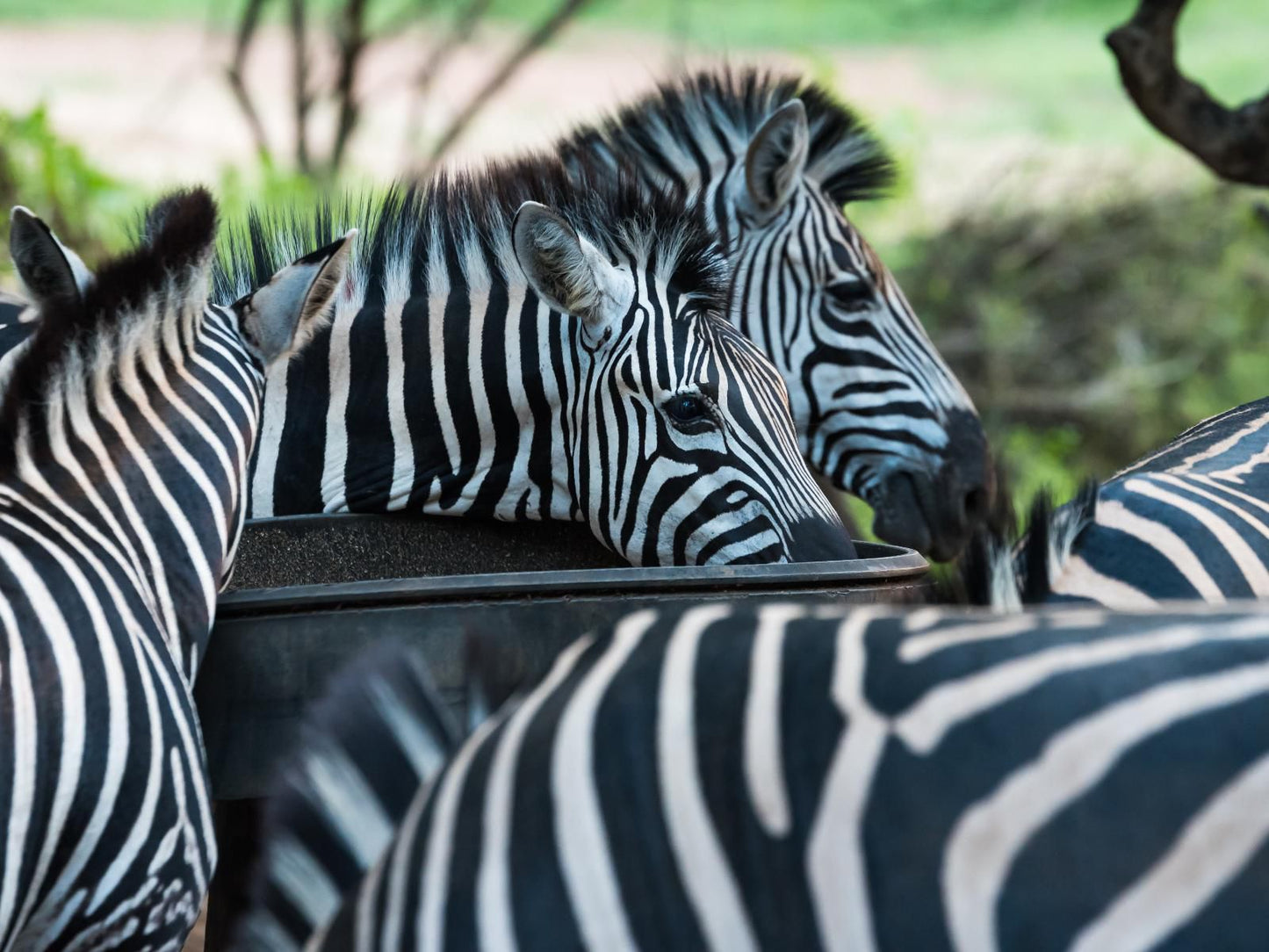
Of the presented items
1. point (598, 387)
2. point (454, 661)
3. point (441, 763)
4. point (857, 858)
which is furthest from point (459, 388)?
point (857, 858)

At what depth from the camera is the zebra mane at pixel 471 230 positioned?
349 cm

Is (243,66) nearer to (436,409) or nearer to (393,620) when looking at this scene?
(436,409)

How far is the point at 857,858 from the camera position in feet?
3.26

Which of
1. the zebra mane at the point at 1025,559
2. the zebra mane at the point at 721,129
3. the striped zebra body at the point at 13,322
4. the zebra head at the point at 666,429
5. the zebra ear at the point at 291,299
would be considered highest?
the zebra mane at the point at 721,129

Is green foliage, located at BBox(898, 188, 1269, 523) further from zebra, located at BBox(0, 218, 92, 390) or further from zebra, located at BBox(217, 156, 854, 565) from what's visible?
zebra, located at BBox(0, 218, 92, 390)

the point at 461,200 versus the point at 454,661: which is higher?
the point at 461,200

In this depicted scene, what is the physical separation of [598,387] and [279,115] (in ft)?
37.1

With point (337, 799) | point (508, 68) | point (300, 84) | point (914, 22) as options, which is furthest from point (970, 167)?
point (337, 799)

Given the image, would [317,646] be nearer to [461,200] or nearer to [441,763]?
[441,763]

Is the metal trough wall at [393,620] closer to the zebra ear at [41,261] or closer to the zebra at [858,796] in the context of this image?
the zebra ear at [41,261]

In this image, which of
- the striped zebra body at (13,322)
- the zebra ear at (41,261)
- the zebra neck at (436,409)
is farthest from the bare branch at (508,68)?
the zebra ear at (41,261)

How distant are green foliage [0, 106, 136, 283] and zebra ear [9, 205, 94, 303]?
491 cm

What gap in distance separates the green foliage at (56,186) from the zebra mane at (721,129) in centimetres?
348

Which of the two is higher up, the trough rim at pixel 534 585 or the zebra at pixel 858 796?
the trough rim at pixel 534 585
